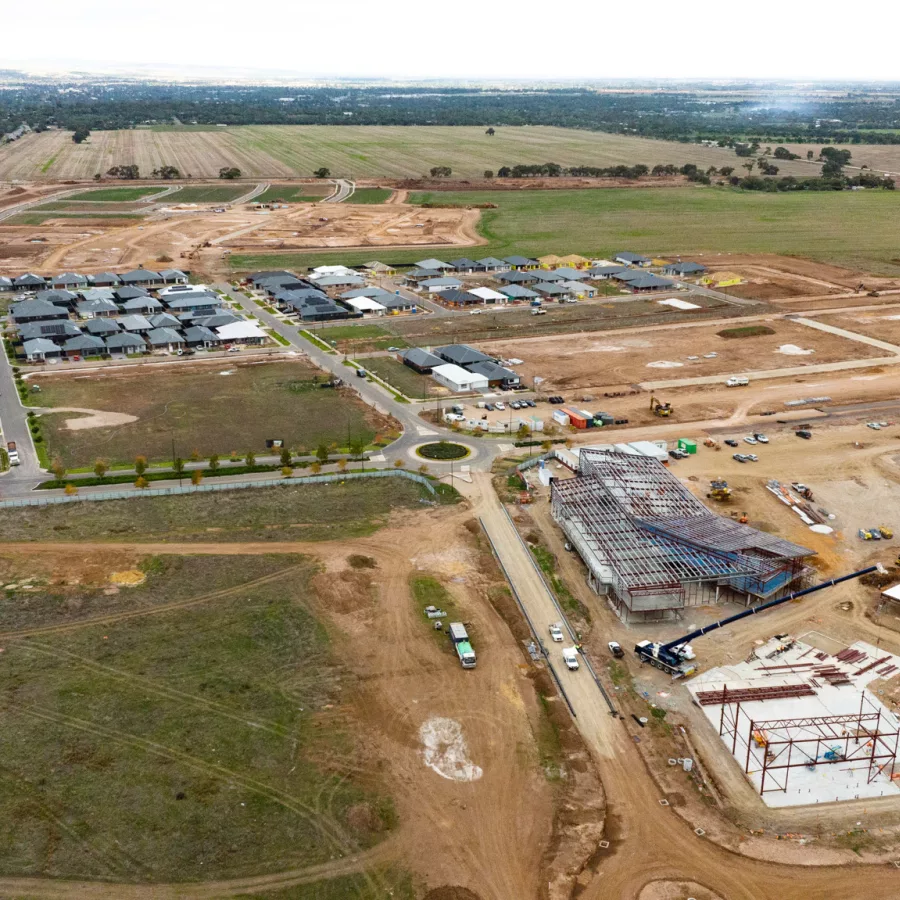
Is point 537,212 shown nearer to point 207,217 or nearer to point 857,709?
point 207,217

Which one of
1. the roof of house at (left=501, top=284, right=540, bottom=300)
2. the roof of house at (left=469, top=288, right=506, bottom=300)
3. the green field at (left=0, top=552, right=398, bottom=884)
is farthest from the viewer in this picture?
Result: the roof of house at (left=501, top=284, right=540, bottom=300)

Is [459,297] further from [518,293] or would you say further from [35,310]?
[35,310]

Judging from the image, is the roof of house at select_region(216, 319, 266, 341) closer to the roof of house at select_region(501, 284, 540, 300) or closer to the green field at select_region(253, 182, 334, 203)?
the roof of house at select_region(501, 284, 540, 300)

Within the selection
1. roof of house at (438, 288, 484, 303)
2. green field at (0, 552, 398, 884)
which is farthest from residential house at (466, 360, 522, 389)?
green field at (0, 552, 398, 884)

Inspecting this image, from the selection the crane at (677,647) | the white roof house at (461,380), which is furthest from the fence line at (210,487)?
the crane at (677,647)

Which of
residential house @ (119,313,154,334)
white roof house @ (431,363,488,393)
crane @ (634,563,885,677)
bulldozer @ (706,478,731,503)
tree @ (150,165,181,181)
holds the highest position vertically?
tree @ (150,165,181,181)

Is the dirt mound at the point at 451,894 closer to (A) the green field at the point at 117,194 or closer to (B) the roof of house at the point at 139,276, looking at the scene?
(B) the roof of house at the point at 139,276

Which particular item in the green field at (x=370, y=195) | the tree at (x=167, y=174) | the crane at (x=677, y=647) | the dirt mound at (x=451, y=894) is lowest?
the dirt mound at (x=451, y=894)
